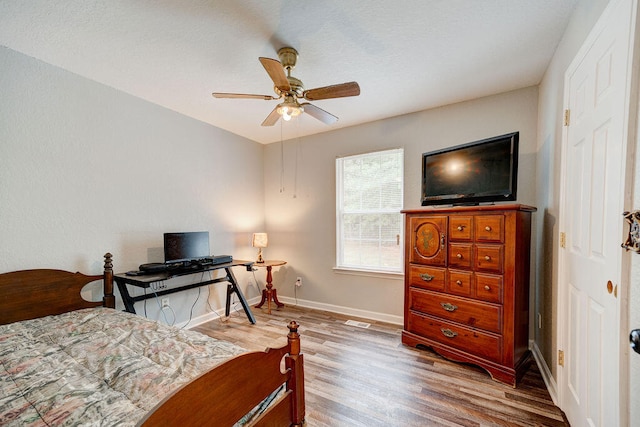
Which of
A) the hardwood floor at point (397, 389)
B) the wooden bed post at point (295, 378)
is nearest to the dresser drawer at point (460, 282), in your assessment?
the hardwood floor at point (397, 389)

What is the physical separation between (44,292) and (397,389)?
9.31ft

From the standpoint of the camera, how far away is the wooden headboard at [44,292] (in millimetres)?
1843

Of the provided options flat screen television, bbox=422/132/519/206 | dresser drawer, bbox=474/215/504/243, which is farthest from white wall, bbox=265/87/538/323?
dresser drawer, bbox=474/215/504/243

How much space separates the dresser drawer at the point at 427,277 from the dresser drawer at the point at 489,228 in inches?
17.5

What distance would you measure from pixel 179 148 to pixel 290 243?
197cm

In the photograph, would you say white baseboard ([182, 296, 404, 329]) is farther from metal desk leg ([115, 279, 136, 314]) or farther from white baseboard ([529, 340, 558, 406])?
white baseboard ([529, 340, 558, 406])

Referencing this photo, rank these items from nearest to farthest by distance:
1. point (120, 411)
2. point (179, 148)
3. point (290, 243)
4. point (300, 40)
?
point (120, 411)
point (300, 40)
point (179, 148)
point (290, 243)

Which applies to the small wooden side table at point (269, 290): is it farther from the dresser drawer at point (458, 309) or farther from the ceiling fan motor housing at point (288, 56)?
the ceiling fan motor housing at point (288, 56)

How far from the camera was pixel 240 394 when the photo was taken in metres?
0.98

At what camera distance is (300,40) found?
1818 mm

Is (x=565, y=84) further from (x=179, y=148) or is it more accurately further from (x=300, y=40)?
(x=179, y=148)

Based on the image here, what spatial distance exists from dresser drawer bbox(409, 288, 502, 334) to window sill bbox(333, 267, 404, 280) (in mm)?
624

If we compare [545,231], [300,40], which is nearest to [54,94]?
[300,40]

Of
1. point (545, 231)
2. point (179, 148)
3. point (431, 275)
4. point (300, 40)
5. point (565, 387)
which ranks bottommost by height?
point (565, 387)
